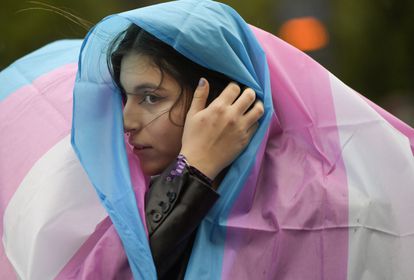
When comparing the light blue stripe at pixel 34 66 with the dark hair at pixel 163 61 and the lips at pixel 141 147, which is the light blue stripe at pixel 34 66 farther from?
the lips at pixel 141 147

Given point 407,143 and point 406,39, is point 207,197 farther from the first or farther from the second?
point 406,39

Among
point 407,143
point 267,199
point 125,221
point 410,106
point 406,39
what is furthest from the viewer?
point 410,106

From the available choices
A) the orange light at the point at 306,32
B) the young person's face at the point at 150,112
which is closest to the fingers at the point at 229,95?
the young person's face at the point at 150,112

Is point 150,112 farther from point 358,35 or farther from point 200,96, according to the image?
point 358,35

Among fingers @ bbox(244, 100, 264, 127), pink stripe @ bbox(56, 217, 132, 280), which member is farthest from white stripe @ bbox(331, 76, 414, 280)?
pink stripe @ bbox(56, 217, 132, 280)

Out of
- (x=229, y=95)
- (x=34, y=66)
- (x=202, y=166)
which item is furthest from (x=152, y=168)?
(x=34, y=66)

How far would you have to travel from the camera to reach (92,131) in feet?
6.84

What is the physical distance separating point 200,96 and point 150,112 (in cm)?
14

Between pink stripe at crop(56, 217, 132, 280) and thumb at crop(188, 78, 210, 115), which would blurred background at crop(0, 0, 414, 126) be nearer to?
thumb at crop(188, 78, 210, 115)

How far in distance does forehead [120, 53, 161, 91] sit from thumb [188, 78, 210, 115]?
11cm

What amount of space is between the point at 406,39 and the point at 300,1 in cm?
154

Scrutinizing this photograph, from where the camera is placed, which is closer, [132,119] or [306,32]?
[132,119]

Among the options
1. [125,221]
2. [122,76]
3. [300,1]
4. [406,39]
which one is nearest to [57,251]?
[125,221]

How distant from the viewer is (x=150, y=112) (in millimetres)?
2064
